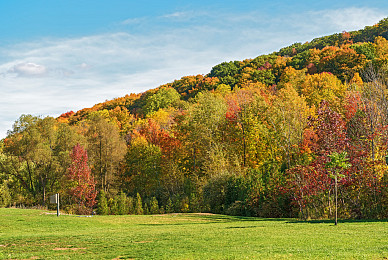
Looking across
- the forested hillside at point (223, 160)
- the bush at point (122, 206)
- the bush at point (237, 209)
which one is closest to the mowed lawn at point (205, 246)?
the forested hillside at point (223, 160)

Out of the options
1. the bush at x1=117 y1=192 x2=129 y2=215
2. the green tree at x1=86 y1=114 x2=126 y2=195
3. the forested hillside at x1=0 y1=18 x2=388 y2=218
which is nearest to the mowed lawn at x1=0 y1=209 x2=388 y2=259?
the forested hillside at x1=0 y1=18 x2=388 y2=218

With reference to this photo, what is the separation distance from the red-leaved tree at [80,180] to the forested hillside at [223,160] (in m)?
0.15

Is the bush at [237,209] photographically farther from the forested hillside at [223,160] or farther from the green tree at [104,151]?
the green tree at [104,151]

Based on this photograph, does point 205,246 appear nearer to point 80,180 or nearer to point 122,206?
point 122,206

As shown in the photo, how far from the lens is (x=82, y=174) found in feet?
167

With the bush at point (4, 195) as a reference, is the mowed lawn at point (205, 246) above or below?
above

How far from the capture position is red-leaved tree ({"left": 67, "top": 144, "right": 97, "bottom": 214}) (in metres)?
50.7

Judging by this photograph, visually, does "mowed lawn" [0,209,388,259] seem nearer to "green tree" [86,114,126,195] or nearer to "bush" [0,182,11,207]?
"bush" [0,182,11,207]

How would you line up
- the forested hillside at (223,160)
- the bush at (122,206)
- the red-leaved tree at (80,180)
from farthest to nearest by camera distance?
the red-leaved tree at (80,180), the bush at (122,206), the forested hillside at (223,160)

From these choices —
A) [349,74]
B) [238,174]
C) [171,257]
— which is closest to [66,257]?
[171,257]

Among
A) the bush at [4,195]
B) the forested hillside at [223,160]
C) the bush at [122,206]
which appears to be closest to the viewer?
the forested hillside at [223,160]

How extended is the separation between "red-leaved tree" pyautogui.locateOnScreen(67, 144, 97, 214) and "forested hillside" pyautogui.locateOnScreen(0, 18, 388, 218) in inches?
5.8

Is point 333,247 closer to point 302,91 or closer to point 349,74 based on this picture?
point 302,91

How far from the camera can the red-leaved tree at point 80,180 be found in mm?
50688
